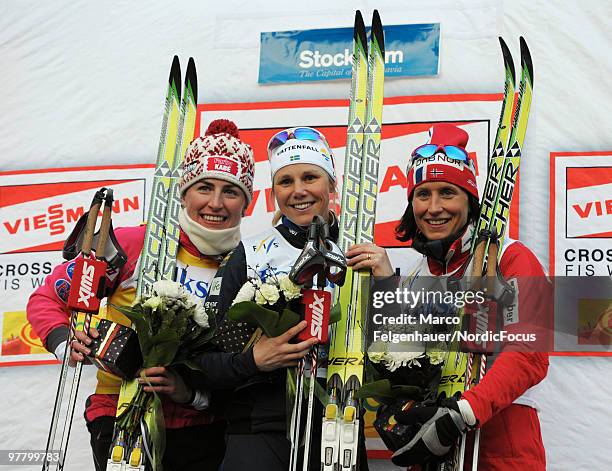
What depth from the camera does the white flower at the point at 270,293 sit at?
3412 millimetres

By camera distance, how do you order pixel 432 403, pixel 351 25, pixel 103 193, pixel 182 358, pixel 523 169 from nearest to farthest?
pixel 432 403, pixel 182 358, pixel 103 193, pixel 523 169, pixel 351 25

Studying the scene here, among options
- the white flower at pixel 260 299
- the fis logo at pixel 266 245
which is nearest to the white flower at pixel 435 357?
the white flower at pixel 260 299

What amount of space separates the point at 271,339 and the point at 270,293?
0.47 ft

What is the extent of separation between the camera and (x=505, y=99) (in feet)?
13.1

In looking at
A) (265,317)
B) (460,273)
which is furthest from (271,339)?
(460,273)

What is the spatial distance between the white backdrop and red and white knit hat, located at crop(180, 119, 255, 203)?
81 centimetres

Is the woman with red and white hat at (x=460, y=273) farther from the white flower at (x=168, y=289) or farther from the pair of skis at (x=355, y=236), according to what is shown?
the white flower at (x=168, y=289)

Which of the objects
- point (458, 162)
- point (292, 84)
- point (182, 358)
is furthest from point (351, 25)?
point (182, 358)

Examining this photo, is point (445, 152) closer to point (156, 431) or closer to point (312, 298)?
point (312, 298)

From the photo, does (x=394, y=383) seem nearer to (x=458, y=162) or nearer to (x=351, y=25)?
(x=458, y=162)

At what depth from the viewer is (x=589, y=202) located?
438 centimetres

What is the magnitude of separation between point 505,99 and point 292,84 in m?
1.07

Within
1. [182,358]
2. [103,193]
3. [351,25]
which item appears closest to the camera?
[182,358]

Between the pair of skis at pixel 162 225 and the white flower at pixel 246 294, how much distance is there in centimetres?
46
